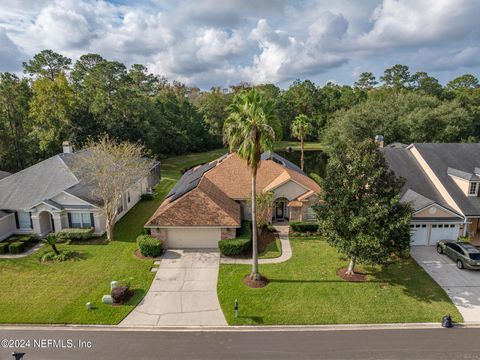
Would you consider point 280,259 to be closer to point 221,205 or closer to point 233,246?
point 233,246

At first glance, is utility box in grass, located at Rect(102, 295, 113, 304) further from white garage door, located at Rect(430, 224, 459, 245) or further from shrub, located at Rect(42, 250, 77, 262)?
white garage door, located at Rect(430, 224, 459, 245)

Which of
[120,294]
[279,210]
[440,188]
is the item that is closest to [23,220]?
[120,294]

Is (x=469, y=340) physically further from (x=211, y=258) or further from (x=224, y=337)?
(x=211, y=258)

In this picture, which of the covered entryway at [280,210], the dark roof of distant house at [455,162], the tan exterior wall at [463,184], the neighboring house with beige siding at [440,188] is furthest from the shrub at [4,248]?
the tan exterior wall at [463,184]

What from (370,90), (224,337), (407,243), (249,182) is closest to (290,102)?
(370,90)

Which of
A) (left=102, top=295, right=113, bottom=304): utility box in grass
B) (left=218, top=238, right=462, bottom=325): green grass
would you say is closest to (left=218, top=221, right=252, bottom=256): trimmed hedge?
(left=218, top=238, right=462, bottom=325): green grass

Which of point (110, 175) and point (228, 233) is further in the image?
point (110, 175)
